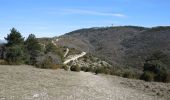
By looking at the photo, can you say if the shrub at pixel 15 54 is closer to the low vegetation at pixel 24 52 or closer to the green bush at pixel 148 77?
the low vegetation at pixel 24 52

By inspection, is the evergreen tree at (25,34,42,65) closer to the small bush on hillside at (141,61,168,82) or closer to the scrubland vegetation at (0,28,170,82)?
the scrubland vegetation at (0,28,170,82)

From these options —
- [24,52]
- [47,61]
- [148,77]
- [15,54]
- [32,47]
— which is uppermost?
[32,47]

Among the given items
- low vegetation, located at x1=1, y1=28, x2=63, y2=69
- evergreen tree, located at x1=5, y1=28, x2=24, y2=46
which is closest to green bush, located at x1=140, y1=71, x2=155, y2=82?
low vegetation, located at x1=1, y1=28, x2=63, y2=69

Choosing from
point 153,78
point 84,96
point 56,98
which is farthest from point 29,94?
point 153,78

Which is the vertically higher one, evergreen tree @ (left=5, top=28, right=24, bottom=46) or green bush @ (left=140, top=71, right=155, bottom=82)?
evergreen tree @ (left=5, top=28, right=24, bottom=46)

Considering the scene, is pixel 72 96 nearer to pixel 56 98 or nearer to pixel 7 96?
pixel 56 98

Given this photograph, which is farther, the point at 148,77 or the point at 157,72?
the point at 157,72

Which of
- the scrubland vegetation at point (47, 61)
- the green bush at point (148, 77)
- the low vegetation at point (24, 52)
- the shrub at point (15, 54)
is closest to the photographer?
the green bush at point (148, 77)

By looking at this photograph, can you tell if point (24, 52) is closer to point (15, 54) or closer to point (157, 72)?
point (15, 54)

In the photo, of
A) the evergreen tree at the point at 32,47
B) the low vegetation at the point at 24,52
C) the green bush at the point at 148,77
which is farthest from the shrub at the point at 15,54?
the green bush at the point at 148,77

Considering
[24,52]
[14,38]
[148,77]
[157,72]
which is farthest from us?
[14,38]

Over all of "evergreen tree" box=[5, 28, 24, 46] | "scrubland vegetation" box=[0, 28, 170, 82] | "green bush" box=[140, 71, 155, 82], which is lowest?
"green bush" box=[140, 71, 155, 82]

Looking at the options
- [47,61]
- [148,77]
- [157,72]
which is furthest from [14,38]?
[148,77]

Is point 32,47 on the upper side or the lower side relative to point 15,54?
upper
